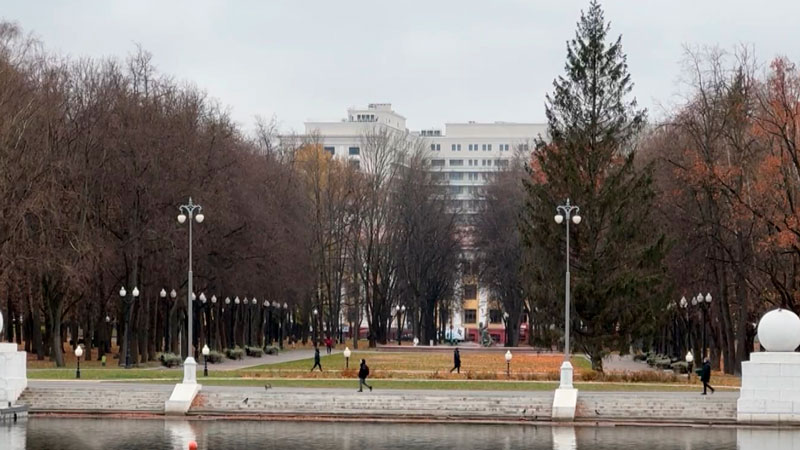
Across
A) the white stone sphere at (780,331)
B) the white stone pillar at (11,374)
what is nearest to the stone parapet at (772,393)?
the white stone sphere at (780,331)

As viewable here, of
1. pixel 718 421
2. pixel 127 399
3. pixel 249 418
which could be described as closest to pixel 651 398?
pixel 718 421

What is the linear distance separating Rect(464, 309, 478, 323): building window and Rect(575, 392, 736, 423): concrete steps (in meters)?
130

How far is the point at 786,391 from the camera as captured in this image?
1927 inches

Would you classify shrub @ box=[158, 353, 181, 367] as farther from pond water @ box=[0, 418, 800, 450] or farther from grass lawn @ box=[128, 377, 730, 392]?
pond water @ box=[0, 418, 800, 450]

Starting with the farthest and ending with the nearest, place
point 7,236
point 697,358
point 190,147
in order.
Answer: point 697,358
point 190,147
point 7,236

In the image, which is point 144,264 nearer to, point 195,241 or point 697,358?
point 195,241

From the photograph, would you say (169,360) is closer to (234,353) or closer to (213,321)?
(234,353)

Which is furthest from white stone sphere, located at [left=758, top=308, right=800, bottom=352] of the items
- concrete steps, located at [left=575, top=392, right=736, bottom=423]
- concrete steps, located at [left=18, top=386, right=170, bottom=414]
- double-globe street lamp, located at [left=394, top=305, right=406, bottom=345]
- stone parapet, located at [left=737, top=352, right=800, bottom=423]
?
double-globe street lamp, located at [left=394, top=305, right=406, bottom=345]

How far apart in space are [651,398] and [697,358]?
110 feet

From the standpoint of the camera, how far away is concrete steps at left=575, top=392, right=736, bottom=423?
161ft

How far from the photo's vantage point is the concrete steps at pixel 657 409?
4909cm

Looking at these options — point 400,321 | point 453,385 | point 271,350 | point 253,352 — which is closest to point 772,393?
point 453,385

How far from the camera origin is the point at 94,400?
169ft

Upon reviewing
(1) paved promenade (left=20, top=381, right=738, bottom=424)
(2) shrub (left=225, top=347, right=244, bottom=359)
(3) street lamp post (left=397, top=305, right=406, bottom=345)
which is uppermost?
(3) street lamp post (left=397, top=305, right=406, bottom=345)
